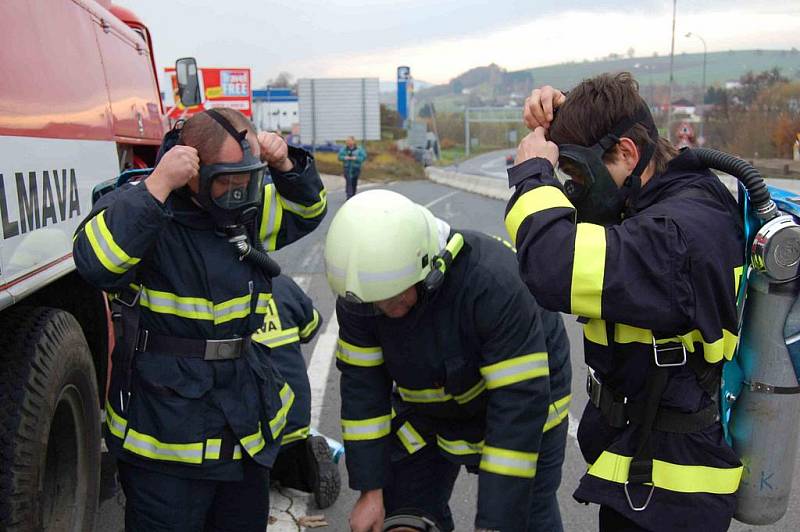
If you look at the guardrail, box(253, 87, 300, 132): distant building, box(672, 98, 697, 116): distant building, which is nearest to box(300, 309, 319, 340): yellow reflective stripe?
the guardrail

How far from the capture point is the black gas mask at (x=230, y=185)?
8.39ft

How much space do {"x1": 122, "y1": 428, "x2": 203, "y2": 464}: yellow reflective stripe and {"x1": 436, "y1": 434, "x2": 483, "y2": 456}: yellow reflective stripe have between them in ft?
2.89

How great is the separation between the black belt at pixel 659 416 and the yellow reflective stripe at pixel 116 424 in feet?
5.19

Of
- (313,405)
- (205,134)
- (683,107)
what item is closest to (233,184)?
(205,134)

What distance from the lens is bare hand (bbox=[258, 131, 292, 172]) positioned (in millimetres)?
2889

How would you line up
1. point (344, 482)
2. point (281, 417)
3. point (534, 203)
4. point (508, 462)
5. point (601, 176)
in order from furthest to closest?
1. point (344, 482)
2. point (281, 417)
3. point (508, 462)
4. point (601, 176)
5. point (534, 203)

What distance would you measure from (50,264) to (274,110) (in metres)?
48.7

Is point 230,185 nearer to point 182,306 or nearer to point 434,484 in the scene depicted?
point 182,306

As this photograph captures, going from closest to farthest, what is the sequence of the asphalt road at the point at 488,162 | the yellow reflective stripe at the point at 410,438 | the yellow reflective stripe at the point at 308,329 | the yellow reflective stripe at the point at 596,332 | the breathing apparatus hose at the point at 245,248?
1. the yellow reflective stripe at the point at 596,332
2. the breathing apparatus hose at the point at 245,248
3. the yellow reflective stripe at the point at 410,438
4. the yellow reflective stripe at the point at 308,329
5. the asphalt road at the point at 488,162

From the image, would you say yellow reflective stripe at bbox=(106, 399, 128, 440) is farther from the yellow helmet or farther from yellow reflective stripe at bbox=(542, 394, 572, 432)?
yellow reflective stripe at bbox=(542, 394, 572, 432)

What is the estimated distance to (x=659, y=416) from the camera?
6.95 feet

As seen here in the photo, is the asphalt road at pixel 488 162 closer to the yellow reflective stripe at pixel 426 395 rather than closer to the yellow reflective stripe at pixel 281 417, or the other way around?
the yellow reflective stripe at pixel 281 417

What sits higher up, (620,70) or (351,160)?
(620,70)

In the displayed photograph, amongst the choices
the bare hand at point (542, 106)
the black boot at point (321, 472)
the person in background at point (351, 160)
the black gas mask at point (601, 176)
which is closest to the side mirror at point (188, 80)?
the black boot at point (321, 472)
